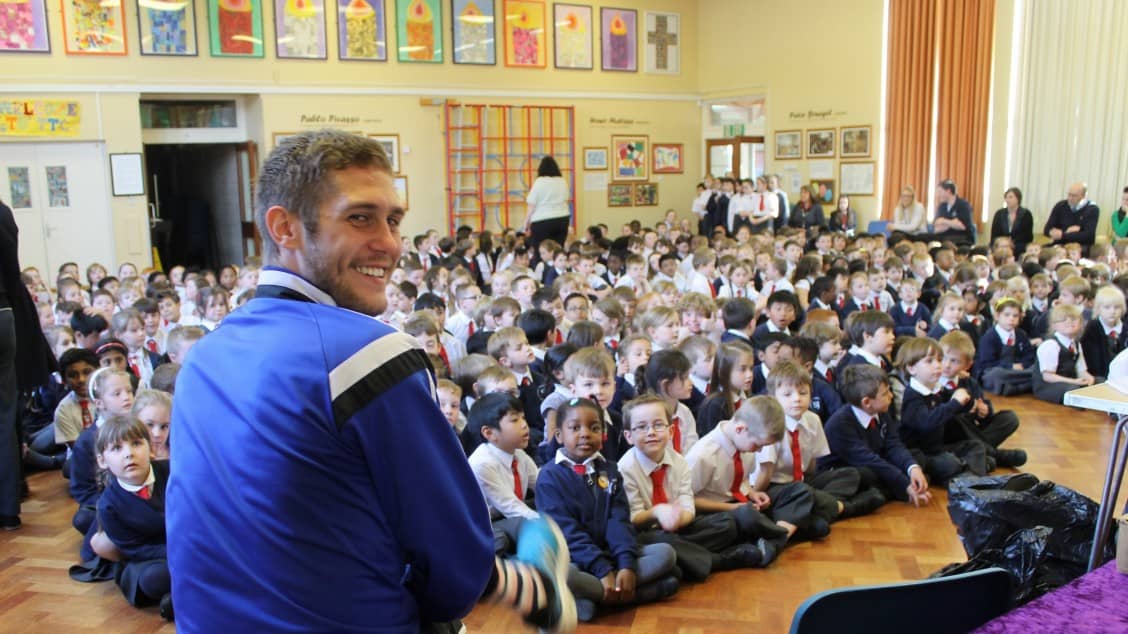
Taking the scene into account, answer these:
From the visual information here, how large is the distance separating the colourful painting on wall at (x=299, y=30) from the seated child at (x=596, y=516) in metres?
11.2

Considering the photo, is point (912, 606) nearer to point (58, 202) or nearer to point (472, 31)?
point (58, 202)

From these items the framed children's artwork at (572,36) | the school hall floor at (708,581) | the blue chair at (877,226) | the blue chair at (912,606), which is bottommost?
the school hall floor at (708,581)

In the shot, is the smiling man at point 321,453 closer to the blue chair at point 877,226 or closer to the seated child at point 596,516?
the seated child at point 596,516

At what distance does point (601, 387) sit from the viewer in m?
4.53

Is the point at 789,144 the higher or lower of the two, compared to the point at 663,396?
higher

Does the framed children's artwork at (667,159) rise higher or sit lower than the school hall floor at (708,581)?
higher

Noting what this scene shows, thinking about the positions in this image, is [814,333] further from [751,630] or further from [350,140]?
[350,140]

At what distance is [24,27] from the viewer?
11.6 m

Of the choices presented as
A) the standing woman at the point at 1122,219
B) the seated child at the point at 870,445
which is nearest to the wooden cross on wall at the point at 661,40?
the standing woman at the point at 1122,219

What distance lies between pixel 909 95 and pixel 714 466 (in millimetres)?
11543

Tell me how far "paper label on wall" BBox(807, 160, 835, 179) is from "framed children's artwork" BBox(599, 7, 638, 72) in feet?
11.9

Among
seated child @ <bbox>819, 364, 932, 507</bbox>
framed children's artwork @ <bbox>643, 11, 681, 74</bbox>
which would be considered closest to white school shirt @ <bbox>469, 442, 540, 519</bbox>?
seated child @ <bbox>819, 364, 932, 507</bbox>

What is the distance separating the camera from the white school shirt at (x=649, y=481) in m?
4.04

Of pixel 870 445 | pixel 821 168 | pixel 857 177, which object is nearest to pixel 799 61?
pixel 821 168
